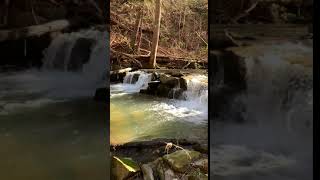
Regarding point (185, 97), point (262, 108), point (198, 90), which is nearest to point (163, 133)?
point (185, 97)

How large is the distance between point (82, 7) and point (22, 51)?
0.52m

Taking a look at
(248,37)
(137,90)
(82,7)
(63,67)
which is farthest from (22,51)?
(248,37)

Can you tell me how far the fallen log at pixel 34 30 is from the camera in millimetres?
2559

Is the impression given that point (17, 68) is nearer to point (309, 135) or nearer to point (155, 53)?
point (155, 53)

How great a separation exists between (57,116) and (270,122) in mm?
1537

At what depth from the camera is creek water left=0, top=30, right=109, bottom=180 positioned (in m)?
2.59

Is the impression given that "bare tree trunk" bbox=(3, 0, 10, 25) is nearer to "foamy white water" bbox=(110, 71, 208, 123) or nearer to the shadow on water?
the shadow on water

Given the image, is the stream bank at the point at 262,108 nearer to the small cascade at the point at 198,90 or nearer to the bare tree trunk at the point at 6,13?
the small cascade at the point at 198,90

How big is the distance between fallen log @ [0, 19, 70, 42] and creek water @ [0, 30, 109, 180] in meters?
0.07

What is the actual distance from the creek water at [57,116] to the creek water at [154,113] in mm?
304

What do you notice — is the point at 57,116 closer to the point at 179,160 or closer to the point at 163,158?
the point at 163,158

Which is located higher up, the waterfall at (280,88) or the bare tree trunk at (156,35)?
the bare tree trunk at (156,35)

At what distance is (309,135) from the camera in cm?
278

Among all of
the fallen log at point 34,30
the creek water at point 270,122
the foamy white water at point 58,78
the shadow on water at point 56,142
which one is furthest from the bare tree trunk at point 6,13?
the creek water at point 270,122
